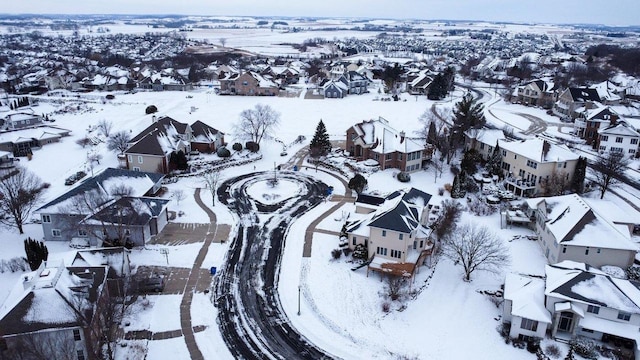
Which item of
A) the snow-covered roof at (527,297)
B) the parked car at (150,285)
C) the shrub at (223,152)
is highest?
the shrub at (223,152)

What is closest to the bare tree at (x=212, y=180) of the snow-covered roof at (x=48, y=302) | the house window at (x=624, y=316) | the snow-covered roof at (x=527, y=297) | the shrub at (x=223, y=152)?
the shrub at (x=223, y=152)

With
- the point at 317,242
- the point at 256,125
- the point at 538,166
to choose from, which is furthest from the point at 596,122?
the point at 317,242

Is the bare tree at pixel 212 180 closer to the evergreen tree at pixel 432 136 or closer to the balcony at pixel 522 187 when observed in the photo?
the evergreen tree at pixel 432 136

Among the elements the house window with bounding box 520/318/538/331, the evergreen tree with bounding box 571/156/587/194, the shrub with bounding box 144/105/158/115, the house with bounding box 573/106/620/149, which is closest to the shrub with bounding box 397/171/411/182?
the evergreen tree with bounding box 571/156/587/194

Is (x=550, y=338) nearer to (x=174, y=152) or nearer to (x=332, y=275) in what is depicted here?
(x=332, y=275)

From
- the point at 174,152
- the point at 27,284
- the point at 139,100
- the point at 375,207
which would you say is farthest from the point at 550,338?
the point at 139,100

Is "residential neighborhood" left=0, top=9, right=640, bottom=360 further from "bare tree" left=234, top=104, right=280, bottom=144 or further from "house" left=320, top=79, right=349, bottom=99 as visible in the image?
"house" left=320, top=79, right=349, bottom=99
